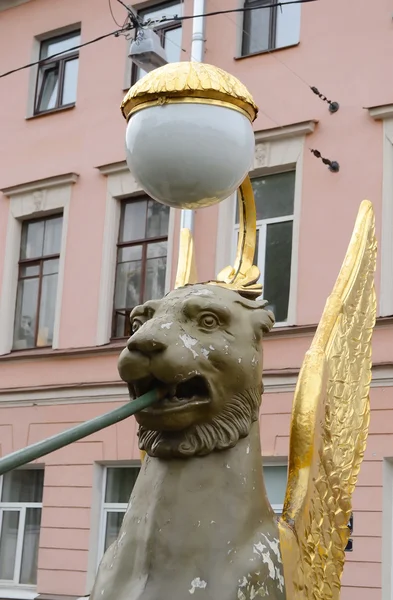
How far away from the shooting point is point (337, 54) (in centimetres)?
919

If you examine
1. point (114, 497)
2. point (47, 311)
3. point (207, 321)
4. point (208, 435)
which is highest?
point (47, 311)

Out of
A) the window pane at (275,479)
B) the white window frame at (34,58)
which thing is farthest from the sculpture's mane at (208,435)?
the white window frame at (34,58)

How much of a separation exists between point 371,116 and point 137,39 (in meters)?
2.00

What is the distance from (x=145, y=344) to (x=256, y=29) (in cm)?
806

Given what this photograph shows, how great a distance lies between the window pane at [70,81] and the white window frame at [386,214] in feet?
11.7

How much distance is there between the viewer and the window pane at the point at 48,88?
11.3 metres

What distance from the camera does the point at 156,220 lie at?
33.6 ft

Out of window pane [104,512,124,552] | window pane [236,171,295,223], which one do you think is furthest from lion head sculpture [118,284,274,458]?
window pane [104,512,124,552]

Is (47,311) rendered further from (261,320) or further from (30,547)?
(261,320)

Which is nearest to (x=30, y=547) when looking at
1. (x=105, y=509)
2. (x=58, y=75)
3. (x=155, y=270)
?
(x=105, y=509)

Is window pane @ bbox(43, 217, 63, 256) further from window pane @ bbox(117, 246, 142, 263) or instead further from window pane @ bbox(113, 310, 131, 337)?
window pane @ bbox(113, 310, 131, 337)

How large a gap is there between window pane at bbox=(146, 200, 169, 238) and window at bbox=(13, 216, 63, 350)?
44.1 inches

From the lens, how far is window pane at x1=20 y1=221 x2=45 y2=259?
11.1 m

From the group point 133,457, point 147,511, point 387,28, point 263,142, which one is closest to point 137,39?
point 263,142
